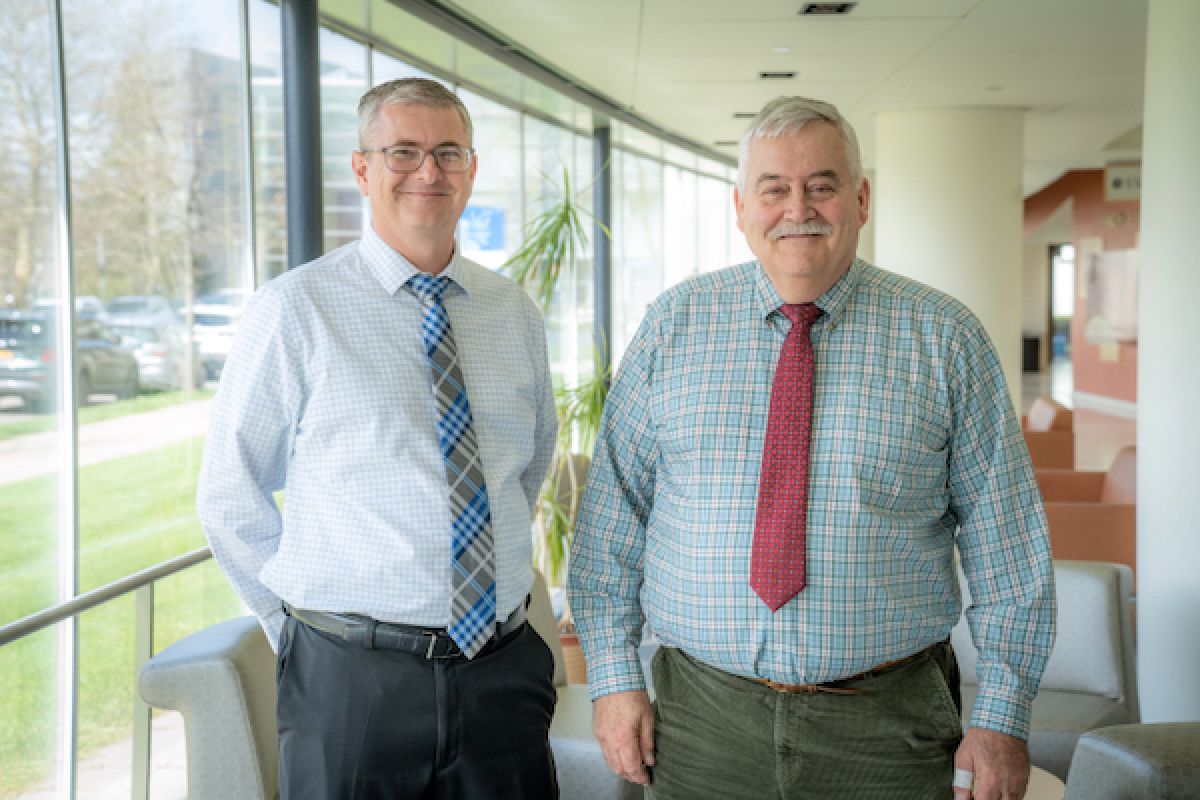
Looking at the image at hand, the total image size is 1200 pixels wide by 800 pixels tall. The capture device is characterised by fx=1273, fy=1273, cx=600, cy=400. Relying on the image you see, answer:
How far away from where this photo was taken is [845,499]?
1933 millimetres

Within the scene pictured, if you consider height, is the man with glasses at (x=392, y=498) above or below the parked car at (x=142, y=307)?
below

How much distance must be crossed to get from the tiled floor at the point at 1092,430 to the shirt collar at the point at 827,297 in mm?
6621

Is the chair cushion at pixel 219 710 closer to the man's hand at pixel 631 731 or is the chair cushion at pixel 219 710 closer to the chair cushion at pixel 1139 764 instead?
the man's hand at pixel 631 731

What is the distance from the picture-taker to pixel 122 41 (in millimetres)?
4113

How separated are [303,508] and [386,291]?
42cm

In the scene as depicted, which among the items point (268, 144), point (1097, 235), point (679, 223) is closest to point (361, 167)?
point (268, 144)

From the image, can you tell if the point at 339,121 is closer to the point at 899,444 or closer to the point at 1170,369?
the point at 1170,369

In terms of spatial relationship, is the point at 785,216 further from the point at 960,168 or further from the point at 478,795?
the point at 960,168

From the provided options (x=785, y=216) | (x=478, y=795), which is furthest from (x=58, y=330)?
(x=785, y=216)

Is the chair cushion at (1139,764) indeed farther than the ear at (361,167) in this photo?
No

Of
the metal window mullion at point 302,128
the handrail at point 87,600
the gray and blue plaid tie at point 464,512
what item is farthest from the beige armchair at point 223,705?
the metal window mullion at point 302,128

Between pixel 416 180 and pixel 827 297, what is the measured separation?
73cm

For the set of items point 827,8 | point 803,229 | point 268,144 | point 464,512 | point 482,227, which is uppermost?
point 827,8

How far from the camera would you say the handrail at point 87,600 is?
2674 millimetres
